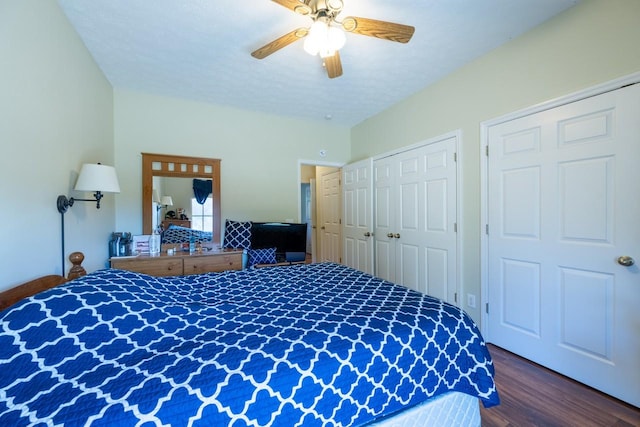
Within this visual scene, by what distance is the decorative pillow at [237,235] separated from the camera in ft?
11.3

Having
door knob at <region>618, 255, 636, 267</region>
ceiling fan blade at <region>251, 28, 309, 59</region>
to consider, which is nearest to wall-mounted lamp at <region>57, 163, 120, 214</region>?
ceiling fan blade at <region>251, 28, 309, 59</region>

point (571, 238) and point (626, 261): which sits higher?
point (571, 238)

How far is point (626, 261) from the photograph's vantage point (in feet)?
5.43

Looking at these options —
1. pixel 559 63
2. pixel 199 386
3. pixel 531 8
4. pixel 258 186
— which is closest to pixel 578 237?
pixel 559 63

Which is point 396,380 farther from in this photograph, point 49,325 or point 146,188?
point 146,188

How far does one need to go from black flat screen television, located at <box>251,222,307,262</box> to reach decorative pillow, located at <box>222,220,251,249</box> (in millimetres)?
65

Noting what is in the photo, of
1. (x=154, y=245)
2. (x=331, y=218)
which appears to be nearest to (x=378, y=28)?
(x=154, y=245)

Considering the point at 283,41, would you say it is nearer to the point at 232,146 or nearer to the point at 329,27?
the point at 329,27

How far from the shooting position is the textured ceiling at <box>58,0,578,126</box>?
6.00 feet

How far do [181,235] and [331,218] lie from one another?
2.39m

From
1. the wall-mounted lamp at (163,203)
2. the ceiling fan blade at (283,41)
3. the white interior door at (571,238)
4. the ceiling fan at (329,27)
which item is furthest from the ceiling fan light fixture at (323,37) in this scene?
the wall-mounted lamp at (163,203)

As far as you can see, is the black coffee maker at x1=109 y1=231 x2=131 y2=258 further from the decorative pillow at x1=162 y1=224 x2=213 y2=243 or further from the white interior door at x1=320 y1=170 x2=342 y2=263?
the white interior door at x1=320 y1=170 x2=342 y2=263

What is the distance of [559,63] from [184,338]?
9.49 feet

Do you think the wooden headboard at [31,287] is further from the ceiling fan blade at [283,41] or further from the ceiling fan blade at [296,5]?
the ceiling fan blade at [296,5]
